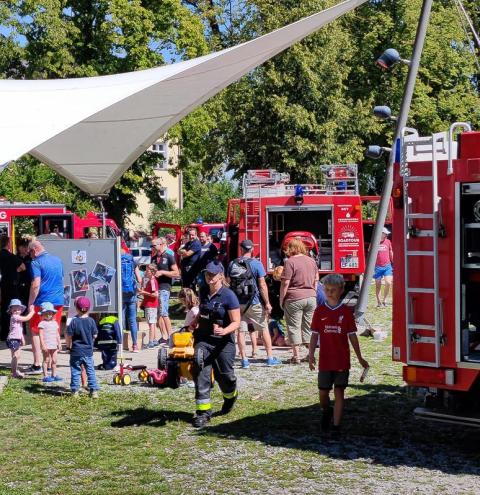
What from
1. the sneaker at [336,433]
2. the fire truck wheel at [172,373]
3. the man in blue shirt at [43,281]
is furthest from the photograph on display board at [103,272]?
the sneaker at [336,433]

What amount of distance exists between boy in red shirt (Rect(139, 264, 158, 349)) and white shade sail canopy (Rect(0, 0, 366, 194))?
2232 millimetres

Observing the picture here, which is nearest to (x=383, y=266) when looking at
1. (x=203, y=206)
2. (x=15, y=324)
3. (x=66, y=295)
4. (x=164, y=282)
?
(x=164, y=282)

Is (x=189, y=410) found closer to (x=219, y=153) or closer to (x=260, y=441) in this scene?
(x=260, y=441)

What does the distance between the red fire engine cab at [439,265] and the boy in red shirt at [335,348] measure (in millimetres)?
845

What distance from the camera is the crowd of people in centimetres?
1002

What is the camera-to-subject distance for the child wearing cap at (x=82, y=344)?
11930 millimetres

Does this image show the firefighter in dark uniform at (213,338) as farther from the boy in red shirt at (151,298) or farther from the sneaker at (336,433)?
the boy in red shirt at (151,298)

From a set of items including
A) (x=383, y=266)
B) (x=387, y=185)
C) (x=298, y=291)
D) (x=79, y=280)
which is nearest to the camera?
(x=79, y=280)

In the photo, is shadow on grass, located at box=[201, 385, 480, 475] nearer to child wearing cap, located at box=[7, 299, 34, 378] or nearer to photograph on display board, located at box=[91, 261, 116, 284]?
photograph on display board, located at box=[91, 261, 116, 284]

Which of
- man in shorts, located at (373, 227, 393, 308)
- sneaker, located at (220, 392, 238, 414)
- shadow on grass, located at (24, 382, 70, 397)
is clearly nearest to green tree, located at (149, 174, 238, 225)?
man in shorts, located at (373, 227, 393, 308)

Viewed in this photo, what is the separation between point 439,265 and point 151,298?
8.28 m

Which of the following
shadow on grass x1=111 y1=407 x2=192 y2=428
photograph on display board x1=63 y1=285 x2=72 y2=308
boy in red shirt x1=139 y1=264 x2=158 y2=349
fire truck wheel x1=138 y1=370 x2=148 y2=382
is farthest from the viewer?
boy in red shirt x1=139 y1=264 x2=158 y2=349

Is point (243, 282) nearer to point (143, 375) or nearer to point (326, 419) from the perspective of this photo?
point (143, 375)

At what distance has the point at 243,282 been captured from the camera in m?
14.0
